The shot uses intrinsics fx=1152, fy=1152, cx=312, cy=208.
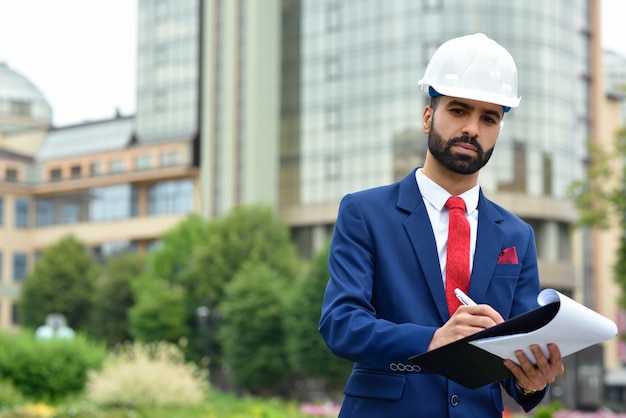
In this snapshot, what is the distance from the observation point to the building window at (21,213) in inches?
3381

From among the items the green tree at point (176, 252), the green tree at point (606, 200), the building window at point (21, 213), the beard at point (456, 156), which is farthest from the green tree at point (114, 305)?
the beard at point (456, 156)

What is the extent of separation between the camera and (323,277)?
143ft

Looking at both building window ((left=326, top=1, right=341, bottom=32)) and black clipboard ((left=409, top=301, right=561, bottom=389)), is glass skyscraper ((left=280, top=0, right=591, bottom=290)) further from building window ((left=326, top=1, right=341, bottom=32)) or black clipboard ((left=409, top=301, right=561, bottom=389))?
black clipboard ((left=409, top=301, right=561, bottom=389))

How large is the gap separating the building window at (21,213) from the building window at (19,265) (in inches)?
89.0

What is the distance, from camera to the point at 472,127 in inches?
132

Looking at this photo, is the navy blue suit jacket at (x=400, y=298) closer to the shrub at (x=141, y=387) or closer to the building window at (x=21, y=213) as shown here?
the shrub at (x=141, y=387)

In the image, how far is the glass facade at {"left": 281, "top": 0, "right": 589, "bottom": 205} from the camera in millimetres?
61031

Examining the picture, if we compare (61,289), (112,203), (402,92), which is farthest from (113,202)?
(402,92)

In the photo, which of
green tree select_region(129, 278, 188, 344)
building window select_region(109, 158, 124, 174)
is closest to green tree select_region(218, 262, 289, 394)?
green tree select_region(129, 278, 188, 344)

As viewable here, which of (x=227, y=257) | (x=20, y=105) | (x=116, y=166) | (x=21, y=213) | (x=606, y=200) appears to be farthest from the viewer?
(x=20, y=105)

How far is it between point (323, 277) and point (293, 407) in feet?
79.2

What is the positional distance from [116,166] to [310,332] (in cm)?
3985

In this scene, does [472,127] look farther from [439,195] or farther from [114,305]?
Answer: [114,305]

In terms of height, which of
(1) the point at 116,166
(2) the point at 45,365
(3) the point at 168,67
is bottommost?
(2) the point at 45,365
